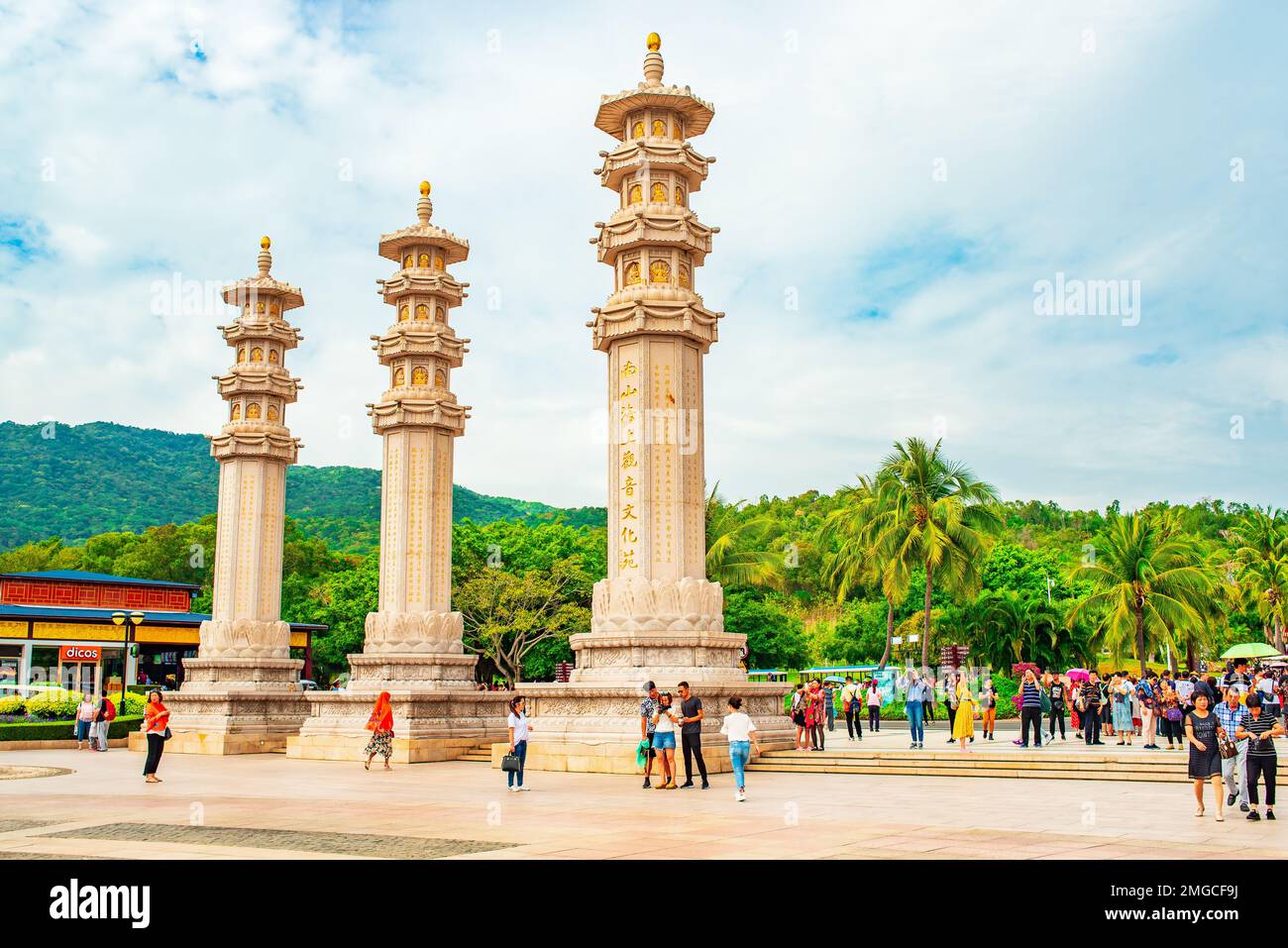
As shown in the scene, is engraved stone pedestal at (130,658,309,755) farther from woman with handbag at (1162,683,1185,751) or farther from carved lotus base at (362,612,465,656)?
woman with handbag at (1162,683,1185,751)

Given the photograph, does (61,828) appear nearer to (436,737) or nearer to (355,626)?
(436,737)

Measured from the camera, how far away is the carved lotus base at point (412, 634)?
28.2 metres

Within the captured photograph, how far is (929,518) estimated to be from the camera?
145 ft

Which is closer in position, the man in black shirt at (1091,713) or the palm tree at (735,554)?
the man in black shirt at (1091,713)

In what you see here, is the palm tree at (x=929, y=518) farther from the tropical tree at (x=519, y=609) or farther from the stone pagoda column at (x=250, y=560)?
the stone pagoda column at (x=250, y=560)

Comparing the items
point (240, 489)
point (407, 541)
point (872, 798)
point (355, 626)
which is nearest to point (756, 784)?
point (872, 798)

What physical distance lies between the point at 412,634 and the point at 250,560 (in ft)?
19.4

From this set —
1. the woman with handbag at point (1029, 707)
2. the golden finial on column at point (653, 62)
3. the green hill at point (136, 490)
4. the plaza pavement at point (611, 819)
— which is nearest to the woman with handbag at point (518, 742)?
the plaza pavement at point (611, 819)

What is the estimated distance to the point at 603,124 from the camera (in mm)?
24547

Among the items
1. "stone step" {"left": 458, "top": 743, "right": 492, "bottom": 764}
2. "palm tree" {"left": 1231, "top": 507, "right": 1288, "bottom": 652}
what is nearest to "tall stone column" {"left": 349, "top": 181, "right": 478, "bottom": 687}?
"stone step" {"left": 458, "top": 743, "right": 492, "bottom": 764}

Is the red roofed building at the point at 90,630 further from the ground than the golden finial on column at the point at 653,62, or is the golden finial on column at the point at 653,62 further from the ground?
the golden finial on column at the point at 653,62

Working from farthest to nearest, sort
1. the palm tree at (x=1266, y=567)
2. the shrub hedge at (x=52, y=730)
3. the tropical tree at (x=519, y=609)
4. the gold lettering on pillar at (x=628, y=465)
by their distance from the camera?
the palm tree at (x=1266, y=567) → the tropical tree at (x=519, y=609) → the shrub hedge at (x=52, y=730) → the gold lettering on pillar at (x=628, y=465)

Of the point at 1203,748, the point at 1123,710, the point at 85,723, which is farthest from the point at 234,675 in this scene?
the point at 1203,748

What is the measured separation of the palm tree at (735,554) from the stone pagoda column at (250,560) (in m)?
20.2
